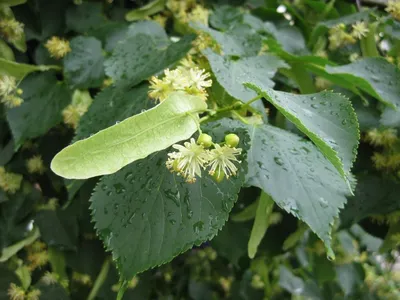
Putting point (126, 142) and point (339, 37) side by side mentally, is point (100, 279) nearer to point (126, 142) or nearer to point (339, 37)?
point (126, 142)

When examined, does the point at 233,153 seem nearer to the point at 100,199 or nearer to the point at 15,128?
the point at 100,199

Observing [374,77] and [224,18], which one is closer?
[374,77]

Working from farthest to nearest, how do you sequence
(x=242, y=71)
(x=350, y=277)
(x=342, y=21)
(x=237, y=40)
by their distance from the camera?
(x=350, y=277), (x=342, y=21), (x=237, y=40), (x=242, y=71)

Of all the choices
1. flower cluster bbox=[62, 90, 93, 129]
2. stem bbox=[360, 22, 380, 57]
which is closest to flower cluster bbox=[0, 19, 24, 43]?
flower cluster bbox=[62, 90, 93, 129]

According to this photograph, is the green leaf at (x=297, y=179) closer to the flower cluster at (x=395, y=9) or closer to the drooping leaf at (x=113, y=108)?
the drooping leaf at (x=113, y=108)

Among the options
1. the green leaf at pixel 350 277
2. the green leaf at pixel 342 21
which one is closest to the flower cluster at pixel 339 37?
the green leaf at pixel 342 21

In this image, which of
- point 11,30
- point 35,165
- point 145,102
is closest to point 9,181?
point 35,165

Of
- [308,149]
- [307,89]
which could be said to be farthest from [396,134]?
[308,149]
